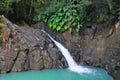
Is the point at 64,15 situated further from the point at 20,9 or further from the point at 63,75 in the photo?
the point at 63,75

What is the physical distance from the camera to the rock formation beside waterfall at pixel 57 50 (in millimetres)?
11727

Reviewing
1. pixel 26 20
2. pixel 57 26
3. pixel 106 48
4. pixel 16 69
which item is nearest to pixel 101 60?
pixel 106 48

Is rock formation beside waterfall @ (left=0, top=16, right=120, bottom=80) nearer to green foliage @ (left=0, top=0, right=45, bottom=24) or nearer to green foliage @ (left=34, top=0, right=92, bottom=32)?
green foliage @ (left=34, top=0, right=92, bottom=32)

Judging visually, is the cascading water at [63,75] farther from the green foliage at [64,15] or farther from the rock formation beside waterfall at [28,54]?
the green foliage at [64,15]

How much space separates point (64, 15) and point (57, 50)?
260 centimetres

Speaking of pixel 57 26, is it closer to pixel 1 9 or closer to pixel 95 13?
pixel 95 13

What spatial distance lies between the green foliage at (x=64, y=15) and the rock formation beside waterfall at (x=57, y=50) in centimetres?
46

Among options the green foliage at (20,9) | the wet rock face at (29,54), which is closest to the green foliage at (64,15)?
the green foliage at (20,9)

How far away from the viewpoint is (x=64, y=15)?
47.6 feet

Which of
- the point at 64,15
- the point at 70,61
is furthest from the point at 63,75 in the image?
the point at 64,15

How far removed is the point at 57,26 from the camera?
14211mm

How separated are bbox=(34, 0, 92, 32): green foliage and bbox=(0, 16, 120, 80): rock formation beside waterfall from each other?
0.46 meters

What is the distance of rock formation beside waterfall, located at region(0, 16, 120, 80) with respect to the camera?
11727 mm

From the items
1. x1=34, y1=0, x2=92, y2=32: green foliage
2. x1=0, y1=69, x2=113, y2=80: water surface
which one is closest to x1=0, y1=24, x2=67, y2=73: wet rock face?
x1=0, y1=69, x2=113, y2=80: water surface
